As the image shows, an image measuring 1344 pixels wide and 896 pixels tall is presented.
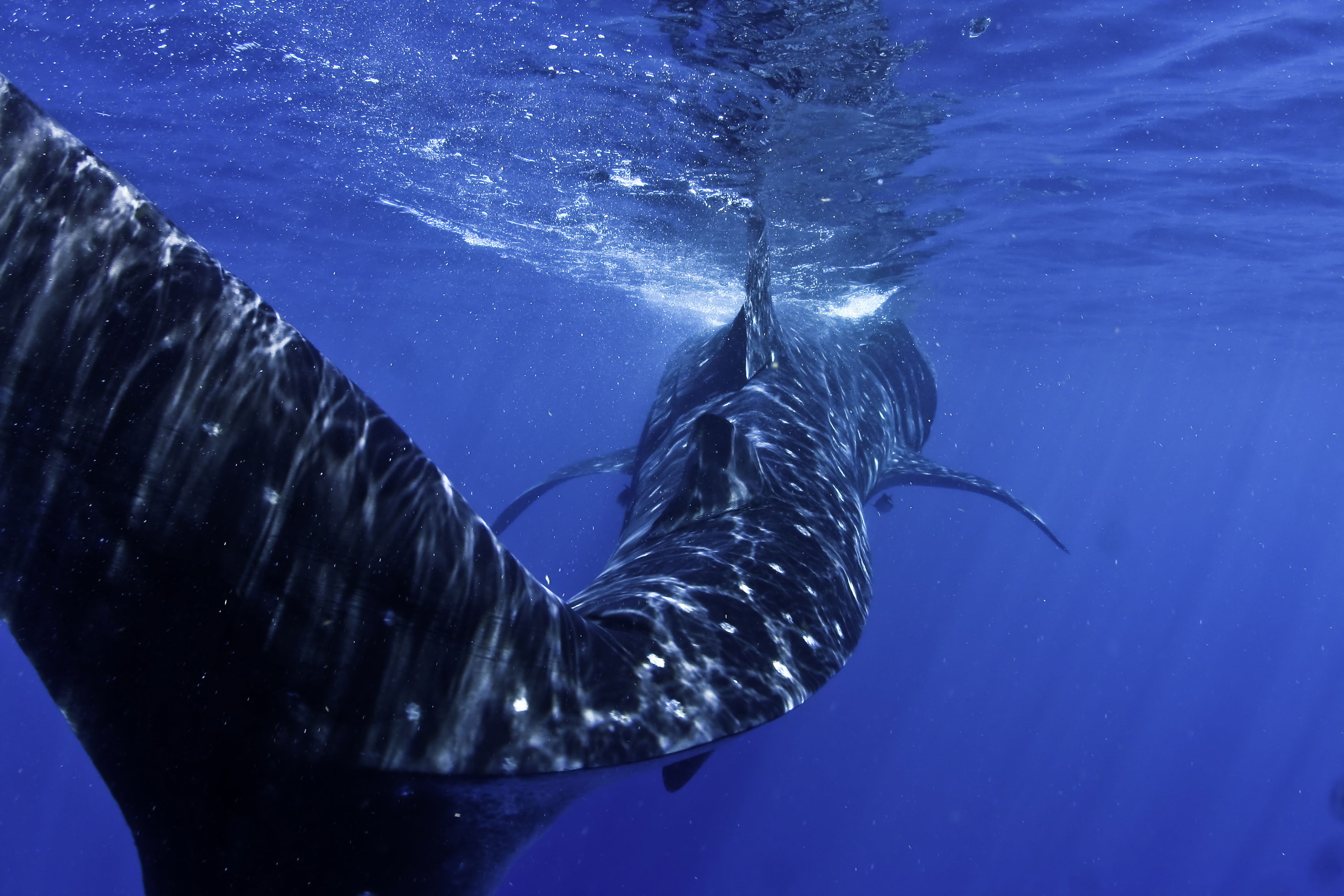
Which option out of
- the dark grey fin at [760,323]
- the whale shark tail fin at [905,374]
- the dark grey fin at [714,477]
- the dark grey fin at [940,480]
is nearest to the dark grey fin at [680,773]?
the dark grey fin at [714,477]

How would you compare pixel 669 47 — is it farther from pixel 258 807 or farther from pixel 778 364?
pixel 258 807

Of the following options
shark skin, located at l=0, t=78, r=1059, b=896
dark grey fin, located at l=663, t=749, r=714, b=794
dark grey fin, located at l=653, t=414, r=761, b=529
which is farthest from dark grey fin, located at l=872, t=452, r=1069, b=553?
shark skin, located at l=0, t=78, r=1059, b=896

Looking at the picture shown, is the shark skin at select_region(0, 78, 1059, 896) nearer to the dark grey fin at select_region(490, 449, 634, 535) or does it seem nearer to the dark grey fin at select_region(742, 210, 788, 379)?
the dark grey fin at select_region(742, 210, 788, 379)

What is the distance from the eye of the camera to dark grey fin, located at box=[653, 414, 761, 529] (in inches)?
177

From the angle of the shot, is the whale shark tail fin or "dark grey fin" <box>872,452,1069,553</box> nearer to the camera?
"dark grey fin" <box>872,452,1069,553</box>

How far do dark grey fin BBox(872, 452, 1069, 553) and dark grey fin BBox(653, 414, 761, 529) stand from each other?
18.2 feet

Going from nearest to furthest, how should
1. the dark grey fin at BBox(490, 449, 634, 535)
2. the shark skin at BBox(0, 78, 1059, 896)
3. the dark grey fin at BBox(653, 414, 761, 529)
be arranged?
the shark skin at BBox(0, 78, 1059, 896) < the dark grey fin at BBox(653, 414, 761, 529) < the dark grey fin at BBox(490, 449, 634, 535)

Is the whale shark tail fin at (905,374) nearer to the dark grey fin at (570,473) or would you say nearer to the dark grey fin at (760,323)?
the dark grey fin at (760,323)

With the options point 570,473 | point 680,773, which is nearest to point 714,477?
point 680,773

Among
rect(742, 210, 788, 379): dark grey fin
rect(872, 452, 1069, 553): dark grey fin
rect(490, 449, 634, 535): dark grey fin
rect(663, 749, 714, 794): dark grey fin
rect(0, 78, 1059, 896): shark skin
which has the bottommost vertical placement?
rect(872, 452, 1069, 553): dark grey fin

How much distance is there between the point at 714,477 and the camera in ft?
15.0

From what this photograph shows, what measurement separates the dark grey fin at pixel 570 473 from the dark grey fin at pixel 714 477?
19.3 ft

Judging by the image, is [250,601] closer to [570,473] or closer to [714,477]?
[714,477]

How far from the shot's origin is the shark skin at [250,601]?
1.50 m
